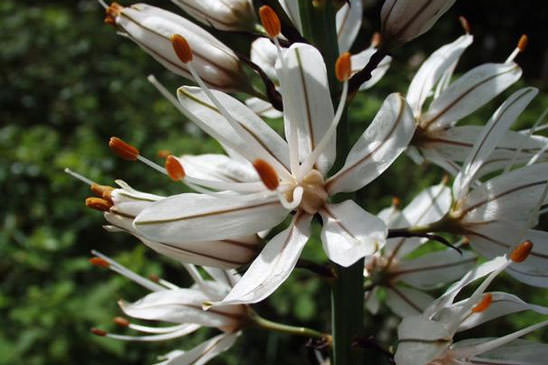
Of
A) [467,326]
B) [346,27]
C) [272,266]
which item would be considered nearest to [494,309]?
[467,326]

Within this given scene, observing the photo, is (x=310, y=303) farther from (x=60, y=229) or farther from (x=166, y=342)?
(x=60, y=229)

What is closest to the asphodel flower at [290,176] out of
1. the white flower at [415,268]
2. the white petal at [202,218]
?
the white petal at [202,218]

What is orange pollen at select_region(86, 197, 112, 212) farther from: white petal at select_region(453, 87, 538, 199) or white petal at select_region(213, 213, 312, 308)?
white petal at select_region(453, 87, 538, 199)

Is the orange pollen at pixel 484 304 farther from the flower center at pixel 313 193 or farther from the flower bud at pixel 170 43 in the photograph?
the flower bud at pixel 170 43

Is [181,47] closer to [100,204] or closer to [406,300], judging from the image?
[100,204]

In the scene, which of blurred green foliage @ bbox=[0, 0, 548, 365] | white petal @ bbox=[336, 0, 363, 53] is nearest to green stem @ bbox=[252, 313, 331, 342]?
white petal @ bbox=[336, 0, 363, 53]

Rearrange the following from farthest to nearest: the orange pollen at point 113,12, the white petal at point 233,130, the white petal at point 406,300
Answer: the white petal at point 406,300
the orange pollen at point 113,12
the white petal at point 233,130

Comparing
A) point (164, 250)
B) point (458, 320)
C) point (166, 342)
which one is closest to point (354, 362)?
point (458, 320)
